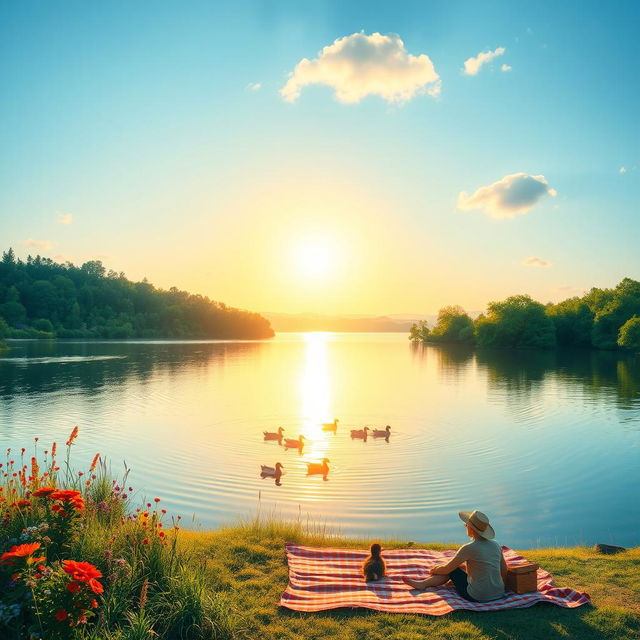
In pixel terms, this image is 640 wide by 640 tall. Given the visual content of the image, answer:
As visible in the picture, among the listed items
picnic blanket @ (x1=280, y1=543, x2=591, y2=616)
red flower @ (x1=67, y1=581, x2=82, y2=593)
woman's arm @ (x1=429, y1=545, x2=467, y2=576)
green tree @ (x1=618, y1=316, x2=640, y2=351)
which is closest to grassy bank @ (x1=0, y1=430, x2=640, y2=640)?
red flower @ (x1=67, y1=581, x2=82, y2=593)

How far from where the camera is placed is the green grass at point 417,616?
6.54 meters

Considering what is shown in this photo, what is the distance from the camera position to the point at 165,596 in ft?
21.5

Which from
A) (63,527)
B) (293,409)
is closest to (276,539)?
(63,527)

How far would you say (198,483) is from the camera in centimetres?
1582

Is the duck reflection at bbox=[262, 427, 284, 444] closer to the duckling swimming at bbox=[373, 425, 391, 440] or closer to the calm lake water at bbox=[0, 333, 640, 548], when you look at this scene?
the calm lake water at bbox=[0, 333, 640, 548]

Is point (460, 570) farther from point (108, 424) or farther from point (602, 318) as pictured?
point (602, 318)

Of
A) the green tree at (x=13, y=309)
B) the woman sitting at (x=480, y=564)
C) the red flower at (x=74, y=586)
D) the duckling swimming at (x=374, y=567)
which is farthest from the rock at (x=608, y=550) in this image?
the green tree at (x=13, y=309)

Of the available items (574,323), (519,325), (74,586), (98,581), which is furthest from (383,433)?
(574,323)

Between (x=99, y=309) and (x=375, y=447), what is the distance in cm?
13270

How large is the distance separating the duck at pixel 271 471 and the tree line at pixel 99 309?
10170cm

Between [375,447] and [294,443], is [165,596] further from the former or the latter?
[375,447]

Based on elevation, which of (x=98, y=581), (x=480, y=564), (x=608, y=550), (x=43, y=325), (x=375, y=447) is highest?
(x=43, y=325)

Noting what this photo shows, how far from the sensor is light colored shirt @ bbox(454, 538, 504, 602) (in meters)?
7.47

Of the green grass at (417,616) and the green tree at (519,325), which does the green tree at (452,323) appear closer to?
the green tree at (519,325)
